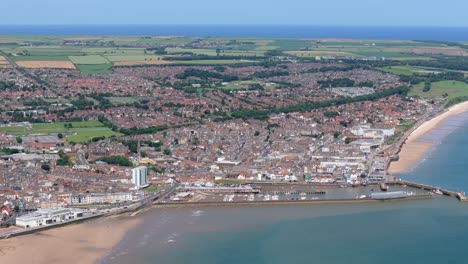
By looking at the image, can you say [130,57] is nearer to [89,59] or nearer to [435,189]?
[89,59]

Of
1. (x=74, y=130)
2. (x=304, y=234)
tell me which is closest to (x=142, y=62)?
(x=74, y=130)

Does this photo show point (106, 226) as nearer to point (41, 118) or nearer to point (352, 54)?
point (41, 118)

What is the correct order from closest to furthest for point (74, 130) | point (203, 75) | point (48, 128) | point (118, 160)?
point (118, 160), point (74, 130), point (48, 128), point (203, 75)

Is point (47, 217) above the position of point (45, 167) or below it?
below

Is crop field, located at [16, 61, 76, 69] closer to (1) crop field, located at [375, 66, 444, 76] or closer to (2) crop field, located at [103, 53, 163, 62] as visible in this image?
(2) crop field, located at [103, 53, 163, 62]

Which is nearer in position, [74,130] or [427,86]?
[74,130]

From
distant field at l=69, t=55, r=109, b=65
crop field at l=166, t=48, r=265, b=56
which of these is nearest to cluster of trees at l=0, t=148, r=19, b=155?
distant field at l=69, t=55, r=109, b=65
